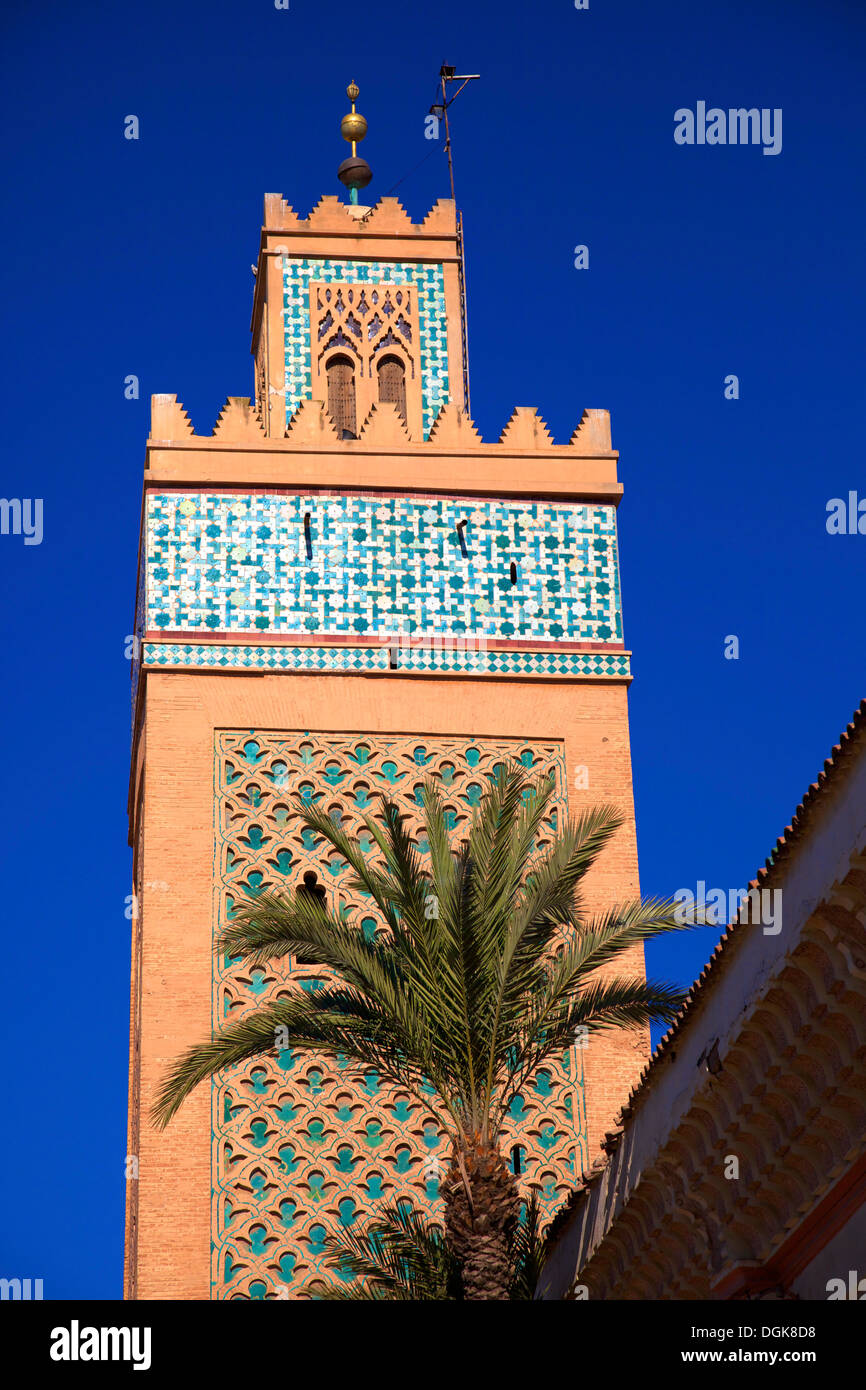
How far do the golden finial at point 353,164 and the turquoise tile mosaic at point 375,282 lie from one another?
102cm

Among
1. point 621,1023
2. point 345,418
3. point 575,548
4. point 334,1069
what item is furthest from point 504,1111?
point 345,418

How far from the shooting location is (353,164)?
1859 cm

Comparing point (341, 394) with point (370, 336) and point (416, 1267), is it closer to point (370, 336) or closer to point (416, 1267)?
point (370, 336)

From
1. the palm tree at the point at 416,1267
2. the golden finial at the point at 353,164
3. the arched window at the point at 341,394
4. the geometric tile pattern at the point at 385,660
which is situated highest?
the golden finial at the point at 353,164

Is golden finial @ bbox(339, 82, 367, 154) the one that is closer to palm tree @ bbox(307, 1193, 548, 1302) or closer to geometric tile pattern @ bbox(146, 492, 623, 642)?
geometric tile pattern @ bbox(146, 492, 623, 642)

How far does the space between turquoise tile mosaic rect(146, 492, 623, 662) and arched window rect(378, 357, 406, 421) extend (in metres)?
1.28

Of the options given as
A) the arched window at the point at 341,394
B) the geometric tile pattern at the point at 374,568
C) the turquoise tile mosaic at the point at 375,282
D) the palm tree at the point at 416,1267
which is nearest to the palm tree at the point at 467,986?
the palm tree at the point at 416,1267

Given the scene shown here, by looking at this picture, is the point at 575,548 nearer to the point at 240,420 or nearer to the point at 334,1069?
the point at 240,420

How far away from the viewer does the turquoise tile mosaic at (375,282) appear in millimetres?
17172

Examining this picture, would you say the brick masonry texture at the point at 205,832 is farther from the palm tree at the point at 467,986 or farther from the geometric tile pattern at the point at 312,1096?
the palm tree at the point at 467,986

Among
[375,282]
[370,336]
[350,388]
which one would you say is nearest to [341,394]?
[350,388]

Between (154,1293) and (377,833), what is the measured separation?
345 cm

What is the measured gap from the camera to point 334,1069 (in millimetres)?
14570

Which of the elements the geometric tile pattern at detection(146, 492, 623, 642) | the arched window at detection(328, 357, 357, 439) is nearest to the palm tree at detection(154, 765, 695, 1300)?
the geometric tile pattern at detection(146, 492, 623, 642)
